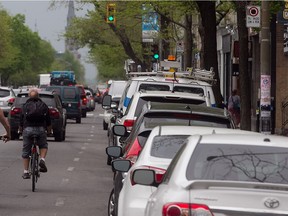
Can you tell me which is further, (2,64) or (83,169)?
(2,64)

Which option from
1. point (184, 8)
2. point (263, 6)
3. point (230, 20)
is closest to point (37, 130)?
point (263, 6)

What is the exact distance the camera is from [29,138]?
17484 millimetres

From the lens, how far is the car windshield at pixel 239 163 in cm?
727

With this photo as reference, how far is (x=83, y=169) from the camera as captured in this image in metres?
22.0

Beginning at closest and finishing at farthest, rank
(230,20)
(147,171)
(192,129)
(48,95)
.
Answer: (147,171) < (192,129) < (48,95) < (230,20)

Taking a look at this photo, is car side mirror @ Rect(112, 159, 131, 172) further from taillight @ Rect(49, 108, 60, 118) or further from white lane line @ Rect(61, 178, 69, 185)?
taillight @ Rect(49, 108, 60, 118)

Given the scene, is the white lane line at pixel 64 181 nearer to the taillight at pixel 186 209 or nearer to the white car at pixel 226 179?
the white car at pixel 226 179

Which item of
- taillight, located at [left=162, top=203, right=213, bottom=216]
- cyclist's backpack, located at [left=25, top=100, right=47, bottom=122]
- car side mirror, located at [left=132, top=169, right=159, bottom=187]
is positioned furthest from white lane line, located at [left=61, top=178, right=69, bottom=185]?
taillight, located at [left=162, top=203, right=213, bottom=216]

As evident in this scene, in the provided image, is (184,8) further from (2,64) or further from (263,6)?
(2,64)

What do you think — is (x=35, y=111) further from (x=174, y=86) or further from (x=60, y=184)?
(x=174, y=86)

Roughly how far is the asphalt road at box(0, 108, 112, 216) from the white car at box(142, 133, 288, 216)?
6.87 metres

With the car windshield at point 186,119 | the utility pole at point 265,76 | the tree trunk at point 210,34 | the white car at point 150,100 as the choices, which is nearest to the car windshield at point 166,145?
the car windshield at point 186,119

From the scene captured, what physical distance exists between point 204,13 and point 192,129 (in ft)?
74.2

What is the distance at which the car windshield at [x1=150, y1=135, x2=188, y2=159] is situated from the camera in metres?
9.89
